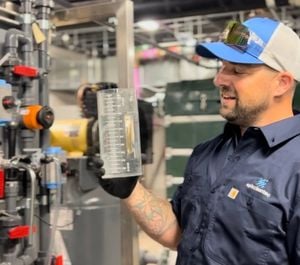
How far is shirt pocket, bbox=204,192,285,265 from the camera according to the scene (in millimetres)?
1161

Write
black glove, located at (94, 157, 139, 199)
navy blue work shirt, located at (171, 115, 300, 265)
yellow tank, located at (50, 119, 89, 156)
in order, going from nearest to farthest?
navy blue work shirt, located at (171, 115, 300, 265), black glove, located at (94, 157, 139, 199), yellow tank, located at (50, 119, 89, 156)

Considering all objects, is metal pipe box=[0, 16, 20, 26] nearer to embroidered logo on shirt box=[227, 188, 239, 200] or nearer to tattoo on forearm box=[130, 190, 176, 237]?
tattoo on forearm box=[130, 190, 176, 237]

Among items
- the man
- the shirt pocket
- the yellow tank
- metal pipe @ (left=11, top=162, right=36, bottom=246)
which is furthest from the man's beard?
the yellow tank

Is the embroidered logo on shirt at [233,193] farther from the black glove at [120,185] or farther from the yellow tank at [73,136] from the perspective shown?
the yellow tank at [73,136]

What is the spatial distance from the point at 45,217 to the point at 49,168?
215 mm

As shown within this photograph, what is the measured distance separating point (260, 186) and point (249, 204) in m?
0.06

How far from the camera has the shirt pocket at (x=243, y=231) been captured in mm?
1161

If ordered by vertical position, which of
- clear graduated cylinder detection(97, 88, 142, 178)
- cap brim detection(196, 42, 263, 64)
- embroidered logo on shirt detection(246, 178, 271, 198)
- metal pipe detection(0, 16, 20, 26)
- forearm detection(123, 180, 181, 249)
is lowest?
forearm detection(123, 180, 181, 249)

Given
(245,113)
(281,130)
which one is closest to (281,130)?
(281,130)

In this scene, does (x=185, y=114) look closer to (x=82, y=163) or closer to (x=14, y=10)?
(x=82, y=163)

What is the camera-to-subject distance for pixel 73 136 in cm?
243

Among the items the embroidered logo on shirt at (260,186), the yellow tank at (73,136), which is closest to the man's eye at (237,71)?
the embroidered logo on shirt at (260,186)

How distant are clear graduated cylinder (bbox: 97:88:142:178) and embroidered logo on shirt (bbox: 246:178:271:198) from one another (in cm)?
40

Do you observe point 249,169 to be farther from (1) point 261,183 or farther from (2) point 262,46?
(2) point 262,46
